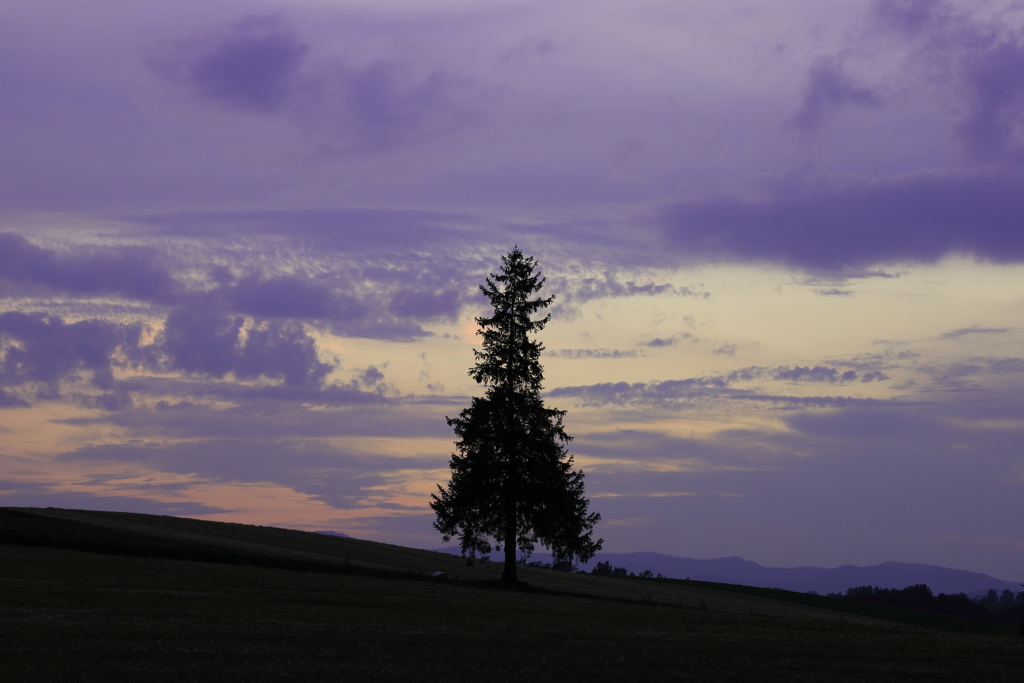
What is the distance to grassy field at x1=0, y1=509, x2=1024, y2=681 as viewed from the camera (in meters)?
18.2

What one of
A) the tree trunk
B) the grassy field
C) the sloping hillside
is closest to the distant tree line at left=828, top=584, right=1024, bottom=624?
the sloping hillside

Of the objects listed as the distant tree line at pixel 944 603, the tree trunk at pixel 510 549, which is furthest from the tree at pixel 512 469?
the distant tree line at pixel 944 603

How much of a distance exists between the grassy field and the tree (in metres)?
6.76

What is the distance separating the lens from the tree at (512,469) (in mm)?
48312

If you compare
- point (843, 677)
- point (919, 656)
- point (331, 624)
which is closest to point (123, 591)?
point (331, 624)

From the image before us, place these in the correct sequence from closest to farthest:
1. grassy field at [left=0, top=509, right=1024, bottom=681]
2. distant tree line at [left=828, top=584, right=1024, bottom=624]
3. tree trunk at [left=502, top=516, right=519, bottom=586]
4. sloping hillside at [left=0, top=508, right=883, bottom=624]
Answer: grassy field at [left=0, top=509, right=1024, bottom=681] → sloping hillside at [left=0, top=508, right=883, bottom=624] → tree trunk at [left=502, top=516, right=519, bottom=586] → distant tree line at [left=828, top=584, right=1024, bottom=624]

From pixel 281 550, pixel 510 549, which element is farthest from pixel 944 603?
pixel 281 550

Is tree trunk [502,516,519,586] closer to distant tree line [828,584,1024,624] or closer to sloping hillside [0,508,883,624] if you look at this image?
sloping hillside [0,508,883,624]

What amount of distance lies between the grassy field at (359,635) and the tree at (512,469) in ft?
Result: 22.2

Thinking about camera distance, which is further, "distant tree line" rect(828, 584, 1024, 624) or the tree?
"distant tree line" rect(828, 584, 1024, 624)

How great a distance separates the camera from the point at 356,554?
61469 mm

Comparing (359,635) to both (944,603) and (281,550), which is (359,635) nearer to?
(281,550)

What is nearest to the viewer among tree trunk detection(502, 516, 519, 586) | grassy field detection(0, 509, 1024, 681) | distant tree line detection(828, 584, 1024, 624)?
grassy field detection(0, 509, 1024, 681)

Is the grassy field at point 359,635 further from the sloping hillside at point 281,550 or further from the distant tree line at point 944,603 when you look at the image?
the distant tree line at point 944,603
